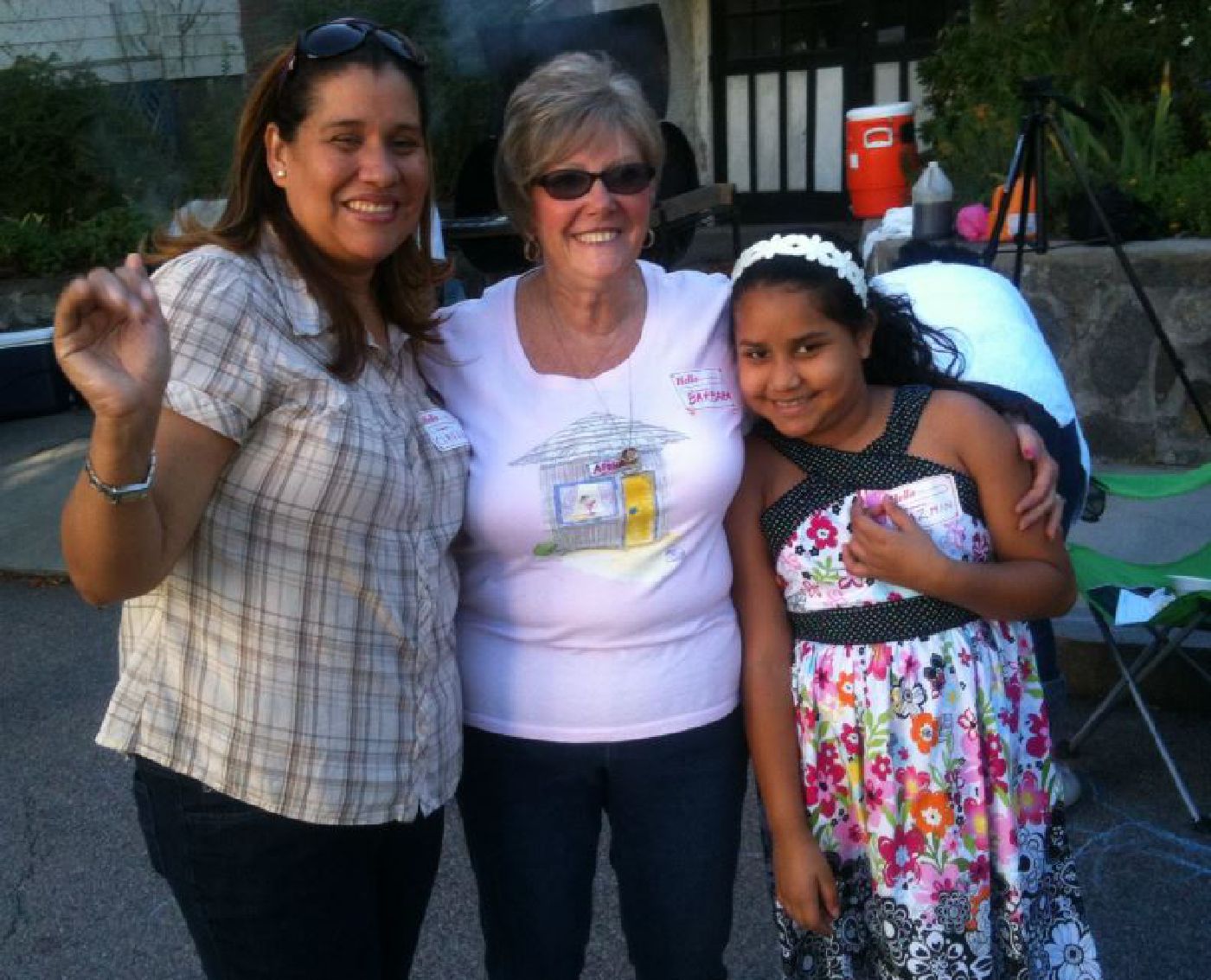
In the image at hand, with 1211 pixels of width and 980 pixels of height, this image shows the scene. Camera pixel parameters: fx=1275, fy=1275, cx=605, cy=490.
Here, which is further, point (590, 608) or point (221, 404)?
point (590, 608)

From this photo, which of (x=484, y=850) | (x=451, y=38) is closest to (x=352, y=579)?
(x=484, y=850)

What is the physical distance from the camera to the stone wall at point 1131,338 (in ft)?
18.8

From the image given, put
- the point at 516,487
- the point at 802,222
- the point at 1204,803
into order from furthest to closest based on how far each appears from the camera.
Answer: the point at 802,222
the point at 1204,803
the point at 516,487

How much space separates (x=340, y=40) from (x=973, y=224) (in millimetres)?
5366

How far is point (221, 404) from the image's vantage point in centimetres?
154

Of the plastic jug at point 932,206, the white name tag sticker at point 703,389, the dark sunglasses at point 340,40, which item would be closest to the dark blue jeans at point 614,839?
the white name tag sticker at point 703,389

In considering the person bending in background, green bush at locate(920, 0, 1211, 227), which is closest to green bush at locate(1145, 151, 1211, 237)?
green bush at locate(920, 0, 1211, 227)

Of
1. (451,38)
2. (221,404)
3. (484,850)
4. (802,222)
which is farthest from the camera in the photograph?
(802,222)

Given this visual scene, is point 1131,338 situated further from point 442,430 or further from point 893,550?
point 442,430

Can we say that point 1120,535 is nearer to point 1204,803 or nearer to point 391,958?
point 1204,803

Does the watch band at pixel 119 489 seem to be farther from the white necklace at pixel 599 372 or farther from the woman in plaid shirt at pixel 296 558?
the white necklace at pixel 599 372

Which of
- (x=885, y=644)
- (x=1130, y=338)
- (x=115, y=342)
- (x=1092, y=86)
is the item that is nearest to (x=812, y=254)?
(x=885, y=644)

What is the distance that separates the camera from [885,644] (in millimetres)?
1925

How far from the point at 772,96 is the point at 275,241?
9.96 meters
